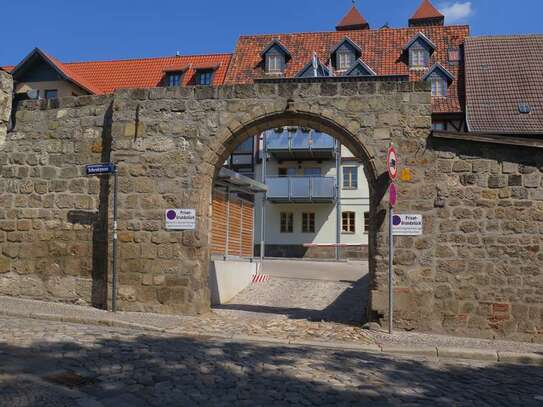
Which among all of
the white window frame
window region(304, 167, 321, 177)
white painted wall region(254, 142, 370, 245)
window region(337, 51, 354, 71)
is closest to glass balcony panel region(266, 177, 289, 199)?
white painted wall region(254, 142, 370, 245)

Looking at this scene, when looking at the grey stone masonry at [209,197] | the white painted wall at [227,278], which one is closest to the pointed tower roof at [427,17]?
the white painted wall at [227,278]

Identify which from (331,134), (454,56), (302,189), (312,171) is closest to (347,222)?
(302,189)

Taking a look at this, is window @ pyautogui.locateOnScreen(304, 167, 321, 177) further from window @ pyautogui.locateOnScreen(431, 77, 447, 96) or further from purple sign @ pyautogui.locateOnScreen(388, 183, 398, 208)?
purple sign @ pyautogui.locateOnScreen(388, 183, 398, 208)

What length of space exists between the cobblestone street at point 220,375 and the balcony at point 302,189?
24.8 metres

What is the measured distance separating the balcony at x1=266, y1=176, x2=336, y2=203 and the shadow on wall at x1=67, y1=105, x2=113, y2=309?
21867 mm

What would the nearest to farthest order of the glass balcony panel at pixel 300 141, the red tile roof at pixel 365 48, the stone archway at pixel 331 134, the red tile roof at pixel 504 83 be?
the stone archway at pixel 331 134 → the red tile roof at pixel 504 83 → the red tile roof at pixel 365 48 → the glass balcony panel at pixel 300 141

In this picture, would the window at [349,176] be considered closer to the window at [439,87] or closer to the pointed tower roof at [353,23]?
the window at [439,87]

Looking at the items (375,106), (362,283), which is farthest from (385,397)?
(362,283)

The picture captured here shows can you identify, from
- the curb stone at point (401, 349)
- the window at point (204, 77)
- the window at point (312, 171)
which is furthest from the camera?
the window at point (312, 171)

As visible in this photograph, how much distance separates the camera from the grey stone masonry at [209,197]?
8.33 meters

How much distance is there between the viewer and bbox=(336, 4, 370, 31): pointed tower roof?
3709cm

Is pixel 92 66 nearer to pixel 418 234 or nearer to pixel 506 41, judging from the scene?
pixel 506 41

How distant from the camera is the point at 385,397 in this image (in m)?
4.71

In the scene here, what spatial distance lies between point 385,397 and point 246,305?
720cm
